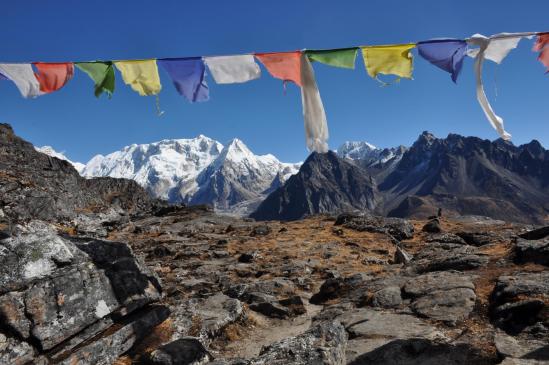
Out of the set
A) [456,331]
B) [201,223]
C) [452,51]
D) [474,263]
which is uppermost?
[452,51]

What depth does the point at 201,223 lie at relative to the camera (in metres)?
38.1

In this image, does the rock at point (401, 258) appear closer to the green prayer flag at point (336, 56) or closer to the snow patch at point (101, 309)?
the green prayer flag at point (336, 56)

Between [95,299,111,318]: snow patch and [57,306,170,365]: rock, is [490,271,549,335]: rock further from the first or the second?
[95,299,111,318]: snow patch

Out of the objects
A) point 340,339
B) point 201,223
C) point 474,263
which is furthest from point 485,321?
point 201,223

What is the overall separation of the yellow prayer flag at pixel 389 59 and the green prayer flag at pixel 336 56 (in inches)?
17.4

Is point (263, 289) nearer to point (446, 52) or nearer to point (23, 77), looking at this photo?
point (446, 52)

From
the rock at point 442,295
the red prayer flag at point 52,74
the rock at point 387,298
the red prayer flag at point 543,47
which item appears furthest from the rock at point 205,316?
the red prayer flag at point 543,47

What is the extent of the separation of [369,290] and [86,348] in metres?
8.59

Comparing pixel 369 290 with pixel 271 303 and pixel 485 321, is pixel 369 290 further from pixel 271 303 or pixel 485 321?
pixel 485 321

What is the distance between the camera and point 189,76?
12.4 metres

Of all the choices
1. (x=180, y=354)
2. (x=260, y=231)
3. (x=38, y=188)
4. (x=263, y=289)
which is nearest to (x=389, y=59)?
(x=263, y=289)

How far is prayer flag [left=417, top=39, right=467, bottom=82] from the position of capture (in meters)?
11.7

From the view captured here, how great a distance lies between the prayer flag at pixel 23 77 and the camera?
1280 cm

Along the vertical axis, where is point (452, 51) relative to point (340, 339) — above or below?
above
